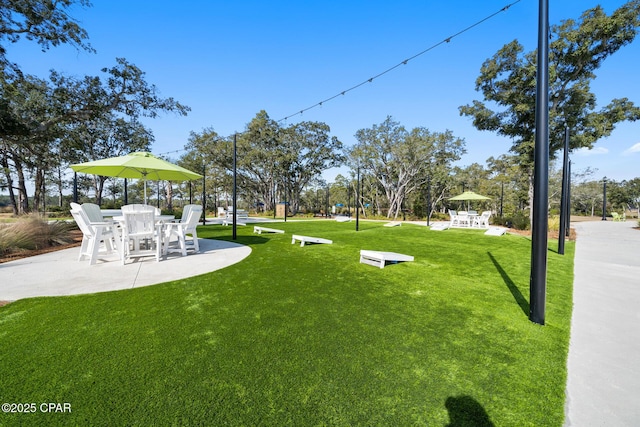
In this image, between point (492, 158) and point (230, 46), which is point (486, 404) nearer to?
point (230, 46)

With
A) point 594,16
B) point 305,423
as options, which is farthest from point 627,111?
point 305,423

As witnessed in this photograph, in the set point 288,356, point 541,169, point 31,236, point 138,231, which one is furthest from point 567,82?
point 31,236

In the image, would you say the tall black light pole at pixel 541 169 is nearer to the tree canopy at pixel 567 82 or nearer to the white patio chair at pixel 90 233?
the white patio chair at pixel 90 233

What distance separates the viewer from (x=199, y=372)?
6.01ft

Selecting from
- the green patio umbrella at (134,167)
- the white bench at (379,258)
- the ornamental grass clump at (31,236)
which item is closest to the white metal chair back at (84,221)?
the green patio umbrella at (134,167)

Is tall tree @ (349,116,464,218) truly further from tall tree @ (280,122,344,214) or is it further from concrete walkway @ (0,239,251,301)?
concrete walkway @ (0,239,251,301)

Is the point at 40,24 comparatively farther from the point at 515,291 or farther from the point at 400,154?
the point at 400,154

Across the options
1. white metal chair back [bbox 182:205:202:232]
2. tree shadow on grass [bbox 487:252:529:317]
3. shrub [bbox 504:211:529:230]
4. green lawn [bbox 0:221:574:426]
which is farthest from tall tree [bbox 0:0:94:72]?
shrub [bbox 504:211:529:230]

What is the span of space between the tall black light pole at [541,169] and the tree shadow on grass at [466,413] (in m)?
1.62

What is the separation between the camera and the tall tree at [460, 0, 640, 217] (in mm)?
11591

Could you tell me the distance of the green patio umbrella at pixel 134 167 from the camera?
17.3 ft

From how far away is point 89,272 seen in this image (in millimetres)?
4246

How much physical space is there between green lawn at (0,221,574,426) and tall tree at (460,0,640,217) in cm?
1370

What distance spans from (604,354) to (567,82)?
16669mm
